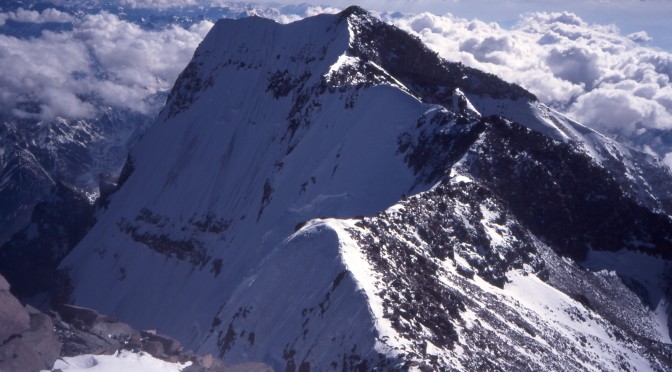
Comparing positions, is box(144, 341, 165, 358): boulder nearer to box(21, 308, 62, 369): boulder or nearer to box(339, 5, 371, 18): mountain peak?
box(21, 308, 62, 369): boulder

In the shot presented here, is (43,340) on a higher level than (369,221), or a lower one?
lower

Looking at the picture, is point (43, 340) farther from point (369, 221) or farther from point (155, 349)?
point (369, 221)

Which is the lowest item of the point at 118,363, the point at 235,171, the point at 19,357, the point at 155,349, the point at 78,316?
the point at 235,171

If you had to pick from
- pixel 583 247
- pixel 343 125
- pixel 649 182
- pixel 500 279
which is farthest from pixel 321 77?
pixel 649 182

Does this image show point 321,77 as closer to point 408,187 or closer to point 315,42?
point 315,42

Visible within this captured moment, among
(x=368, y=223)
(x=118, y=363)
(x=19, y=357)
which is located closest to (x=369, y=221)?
(x=368, y=223)

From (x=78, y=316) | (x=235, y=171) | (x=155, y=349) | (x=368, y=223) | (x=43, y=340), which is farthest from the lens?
(x=235, y=171)

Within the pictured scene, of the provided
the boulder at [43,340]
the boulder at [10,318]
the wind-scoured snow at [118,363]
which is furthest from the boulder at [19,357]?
the wind-scoured snow at [118,363]

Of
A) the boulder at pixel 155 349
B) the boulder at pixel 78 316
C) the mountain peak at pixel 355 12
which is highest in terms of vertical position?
the mountain peak at pixel 355 12

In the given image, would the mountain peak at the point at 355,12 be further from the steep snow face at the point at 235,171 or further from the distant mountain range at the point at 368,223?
the steep snow face at the point at 235,171
